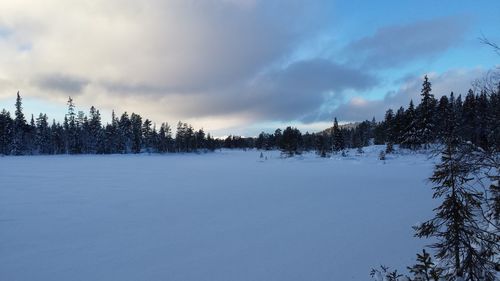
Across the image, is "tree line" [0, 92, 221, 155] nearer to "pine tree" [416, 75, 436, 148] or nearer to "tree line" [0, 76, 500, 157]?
"tree line" [0, 76, 500, 157]

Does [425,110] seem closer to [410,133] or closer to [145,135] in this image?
[410,133]

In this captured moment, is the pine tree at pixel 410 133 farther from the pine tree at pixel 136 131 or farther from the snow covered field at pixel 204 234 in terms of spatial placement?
the pine tree at pixel 136 131

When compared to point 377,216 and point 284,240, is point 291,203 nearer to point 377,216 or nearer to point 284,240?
point 377,216

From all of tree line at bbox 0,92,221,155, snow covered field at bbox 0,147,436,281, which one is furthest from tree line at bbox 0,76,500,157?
snow covered field at bbox 0,147,436,281

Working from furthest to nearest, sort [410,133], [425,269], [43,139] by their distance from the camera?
1. [43,139]
2. [410,133]
3. [425,269]

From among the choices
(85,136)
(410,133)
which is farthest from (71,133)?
(410,133)

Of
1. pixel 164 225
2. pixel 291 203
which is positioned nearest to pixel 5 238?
pixel 164 225

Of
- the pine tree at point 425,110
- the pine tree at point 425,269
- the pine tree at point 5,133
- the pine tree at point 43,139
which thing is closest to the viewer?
the pine tree at point 425,269

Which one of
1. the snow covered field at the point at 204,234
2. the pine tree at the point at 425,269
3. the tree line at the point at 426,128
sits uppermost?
the tree line at the point at 426,128

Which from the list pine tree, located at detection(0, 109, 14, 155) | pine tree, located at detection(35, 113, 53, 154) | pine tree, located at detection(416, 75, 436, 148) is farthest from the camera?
pine tree, located at detection(35, 113, 53, 154)

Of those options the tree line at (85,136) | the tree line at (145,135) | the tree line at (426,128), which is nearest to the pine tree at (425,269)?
the tree line at (426,128)

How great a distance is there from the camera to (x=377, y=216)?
40.4 feet

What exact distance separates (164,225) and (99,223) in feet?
A: 7.37

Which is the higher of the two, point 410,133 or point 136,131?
point 136,131
